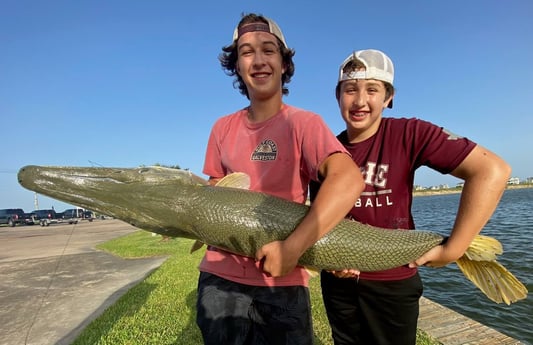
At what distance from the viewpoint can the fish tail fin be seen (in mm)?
2295

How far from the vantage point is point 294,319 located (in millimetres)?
2223

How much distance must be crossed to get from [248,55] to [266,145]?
0.67m

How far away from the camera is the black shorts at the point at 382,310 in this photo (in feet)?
7.91

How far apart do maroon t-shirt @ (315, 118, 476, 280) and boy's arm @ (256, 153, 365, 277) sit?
74cm

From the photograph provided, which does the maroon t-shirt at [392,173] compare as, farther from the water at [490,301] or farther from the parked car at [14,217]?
the parked car at [14,217]

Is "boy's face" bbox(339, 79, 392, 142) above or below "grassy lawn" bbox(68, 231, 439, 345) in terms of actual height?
above

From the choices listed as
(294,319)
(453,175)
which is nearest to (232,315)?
(294,319)

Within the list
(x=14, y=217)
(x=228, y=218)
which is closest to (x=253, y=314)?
(x=228, y=218)

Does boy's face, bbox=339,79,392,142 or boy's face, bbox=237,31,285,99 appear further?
boy's face, bbox=339,79,392,142

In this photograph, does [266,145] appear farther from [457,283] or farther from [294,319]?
[457,283]

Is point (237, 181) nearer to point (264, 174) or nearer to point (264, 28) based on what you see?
point (264, 174)

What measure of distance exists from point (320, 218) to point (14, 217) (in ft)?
193

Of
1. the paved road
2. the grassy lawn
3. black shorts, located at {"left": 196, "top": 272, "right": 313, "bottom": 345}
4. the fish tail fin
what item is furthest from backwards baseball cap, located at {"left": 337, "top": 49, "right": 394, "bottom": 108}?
the paved road

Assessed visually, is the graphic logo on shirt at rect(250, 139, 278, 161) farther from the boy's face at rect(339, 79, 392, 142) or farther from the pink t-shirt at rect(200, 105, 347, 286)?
the boy's face at rect(339, 79, 392, 142)
